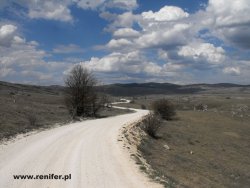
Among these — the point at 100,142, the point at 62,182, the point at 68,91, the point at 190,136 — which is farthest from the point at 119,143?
the point at 68,91

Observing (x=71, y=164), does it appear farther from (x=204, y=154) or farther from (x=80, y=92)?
(x=80, y=92)

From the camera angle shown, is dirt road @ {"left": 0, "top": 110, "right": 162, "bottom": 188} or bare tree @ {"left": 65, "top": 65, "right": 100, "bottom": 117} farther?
bare tree @ {"left": 65, "top": 65, "right": 100, "bottom": 117}

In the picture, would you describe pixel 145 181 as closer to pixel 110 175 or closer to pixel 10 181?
pixel 110 175

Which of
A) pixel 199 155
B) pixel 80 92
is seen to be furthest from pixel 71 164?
pixel 80 92

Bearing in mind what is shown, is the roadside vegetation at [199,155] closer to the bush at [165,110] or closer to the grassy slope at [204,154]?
the grassy slope at [204,154]

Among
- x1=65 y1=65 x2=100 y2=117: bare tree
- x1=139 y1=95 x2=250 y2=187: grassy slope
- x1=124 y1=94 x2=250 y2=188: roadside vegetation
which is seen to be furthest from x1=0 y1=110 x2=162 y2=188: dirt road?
x1=65 y1=65 x2=100 y2=117: bare tree

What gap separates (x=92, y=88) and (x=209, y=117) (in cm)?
2280

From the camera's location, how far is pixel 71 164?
17.2 metres

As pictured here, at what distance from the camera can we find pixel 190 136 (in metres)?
46.0

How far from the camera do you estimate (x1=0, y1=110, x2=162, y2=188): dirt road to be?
1391cm

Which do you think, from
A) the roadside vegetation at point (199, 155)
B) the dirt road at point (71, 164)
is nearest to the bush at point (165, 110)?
the roadside vegetation at point (199, 155)

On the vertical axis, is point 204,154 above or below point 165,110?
below

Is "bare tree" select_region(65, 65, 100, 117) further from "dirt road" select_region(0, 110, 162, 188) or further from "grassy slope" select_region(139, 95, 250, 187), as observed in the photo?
"dirt road" select_region(0, 110, 162, 188)

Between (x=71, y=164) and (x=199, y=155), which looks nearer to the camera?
(x=71, y=164)
